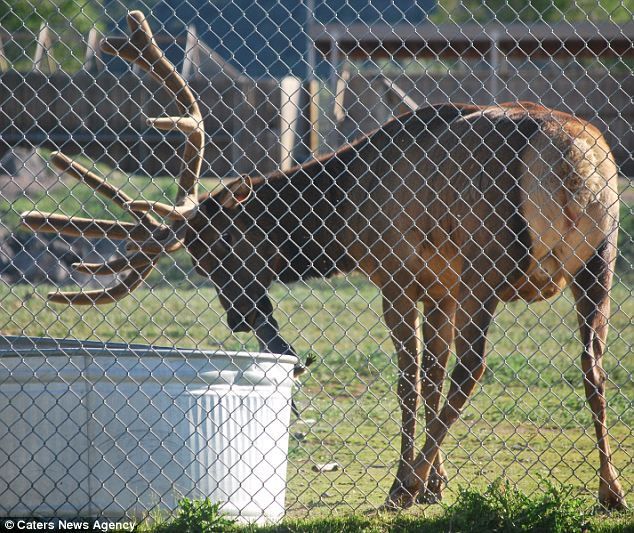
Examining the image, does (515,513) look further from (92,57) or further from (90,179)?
(92,57)

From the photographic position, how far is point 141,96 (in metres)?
13.8

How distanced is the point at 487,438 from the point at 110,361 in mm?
3518

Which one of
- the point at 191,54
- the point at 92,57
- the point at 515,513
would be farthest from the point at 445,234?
the point at 191,54

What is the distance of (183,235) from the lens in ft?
20.9

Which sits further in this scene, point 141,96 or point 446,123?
point 141,96

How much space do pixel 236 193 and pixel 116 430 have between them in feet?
8.12

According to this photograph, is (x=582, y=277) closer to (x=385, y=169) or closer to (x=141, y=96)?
(x=385, y=169)

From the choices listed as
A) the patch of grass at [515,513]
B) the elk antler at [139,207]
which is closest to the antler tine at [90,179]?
the elk antler at [139,207]

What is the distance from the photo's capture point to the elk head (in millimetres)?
5996

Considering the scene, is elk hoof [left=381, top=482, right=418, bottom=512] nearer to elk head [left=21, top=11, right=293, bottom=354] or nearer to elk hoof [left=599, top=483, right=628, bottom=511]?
elk hoof [left=599, top=483, right=628, bottom=511]

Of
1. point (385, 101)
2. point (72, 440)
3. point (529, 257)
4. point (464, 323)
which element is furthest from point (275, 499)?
point (385, 101)

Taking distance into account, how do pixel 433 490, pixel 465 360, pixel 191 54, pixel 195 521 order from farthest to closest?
pixel 191 54 → pixel 433 490 → pixel 465 360 → pixel 195 521

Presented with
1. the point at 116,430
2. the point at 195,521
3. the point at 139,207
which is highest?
the point at 139,207

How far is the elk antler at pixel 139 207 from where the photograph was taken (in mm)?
5676
